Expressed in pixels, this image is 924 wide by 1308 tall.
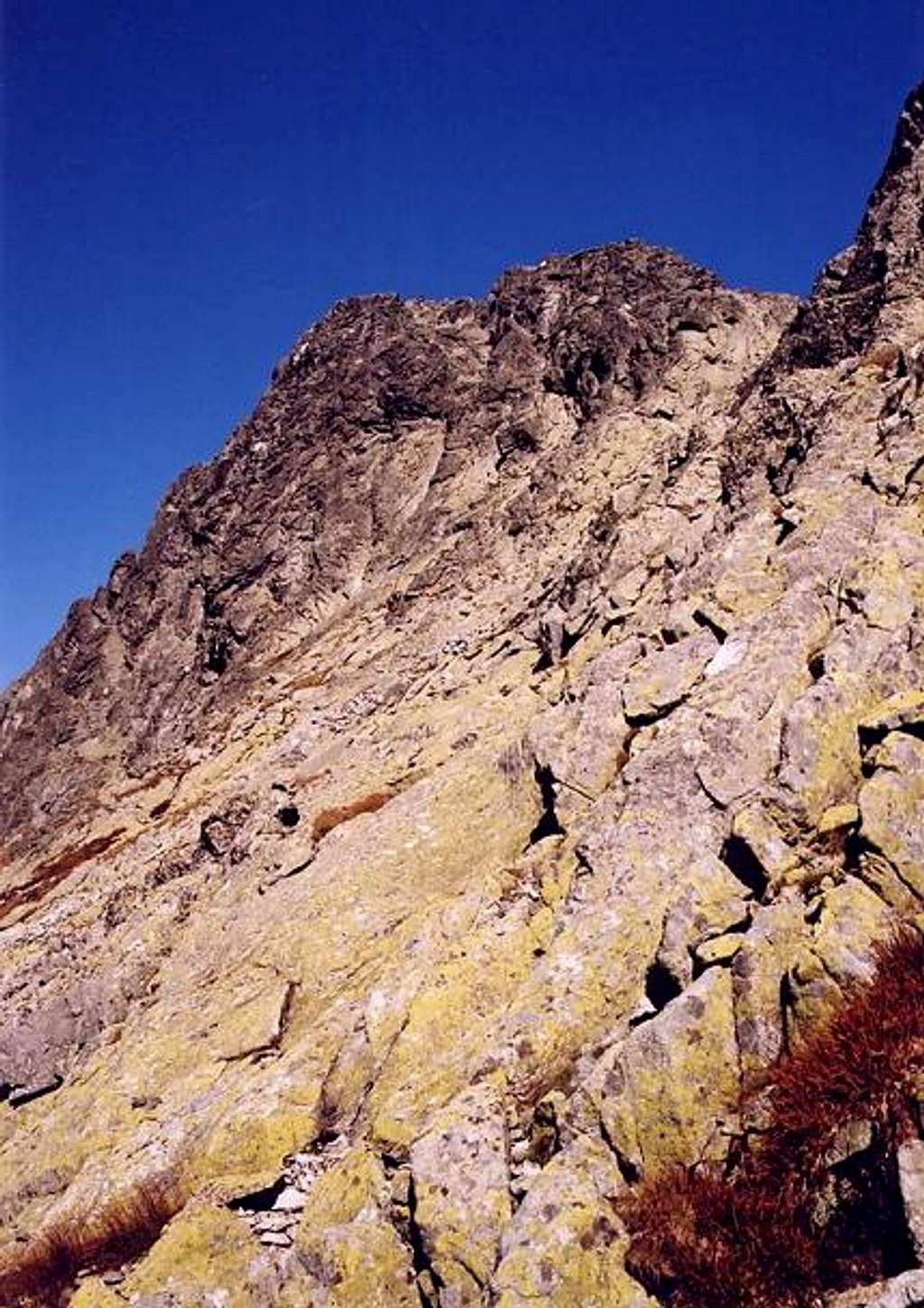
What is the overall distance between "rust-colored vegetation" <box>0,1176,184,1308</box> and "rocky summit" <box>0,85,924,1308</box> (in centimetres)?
7

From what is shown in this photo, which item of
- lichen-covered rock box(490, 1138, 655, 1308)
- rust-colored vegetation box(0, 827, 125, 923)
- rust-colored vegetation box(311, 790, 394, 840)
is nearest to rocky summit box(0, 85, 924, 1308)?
lichen-covered rock box(490, 1138, 655, 1308)

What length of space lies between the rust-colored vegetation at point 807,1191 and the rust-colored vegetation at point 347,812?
15.2 metres

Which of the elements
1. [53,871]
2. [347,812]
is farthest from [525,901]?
[53,871]

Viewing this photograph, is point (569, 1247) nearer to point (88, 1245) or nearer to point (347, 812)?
point (88, 1245)

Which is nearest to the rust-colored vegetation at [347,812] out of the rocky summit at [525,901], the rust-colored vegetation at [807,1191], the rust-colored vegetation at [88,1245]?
the rocky summit at [525,901]

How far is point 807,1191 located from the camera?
25.2 feet

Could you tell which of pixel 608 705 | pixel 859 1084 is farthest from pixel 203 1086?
pixel 859 1084

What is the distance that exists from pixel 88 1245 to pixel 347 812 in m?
11.9

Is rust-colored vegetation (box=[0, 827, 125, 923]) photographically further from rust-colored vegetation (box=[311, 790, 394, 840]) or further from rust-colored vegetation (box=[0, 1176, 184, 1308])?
rust-colored vegetation (box=[0, 1176, 184, 1308])

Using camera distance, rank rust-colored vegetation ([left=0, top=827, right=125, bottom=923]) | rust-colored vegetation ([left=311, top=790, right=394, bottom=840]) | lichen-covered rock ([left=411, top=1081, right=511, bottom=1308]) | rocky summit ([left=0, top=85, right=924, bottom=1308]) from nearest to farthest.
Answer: lichen-covered rock ([left=411, top=1081, right=511, bottom=1308]) < rocky summit ([left=0, top=85, right=924, bottom=1308]) < rust-colored vegetation ([left=311, top=790, right=394, bottom=840]) < rust-colored vegetation ([left=0, top=827, right=125, bottom=923])

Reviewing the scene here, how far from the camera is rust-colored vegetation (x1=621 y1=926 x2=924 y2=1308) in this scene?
23.8ft

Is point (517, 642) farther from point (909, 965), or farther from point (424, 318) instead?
point (424, 318)

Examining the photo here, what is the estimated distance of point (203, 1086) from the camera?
15.7 metres

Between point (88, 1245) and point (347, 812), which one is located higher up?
point (347, 812)
